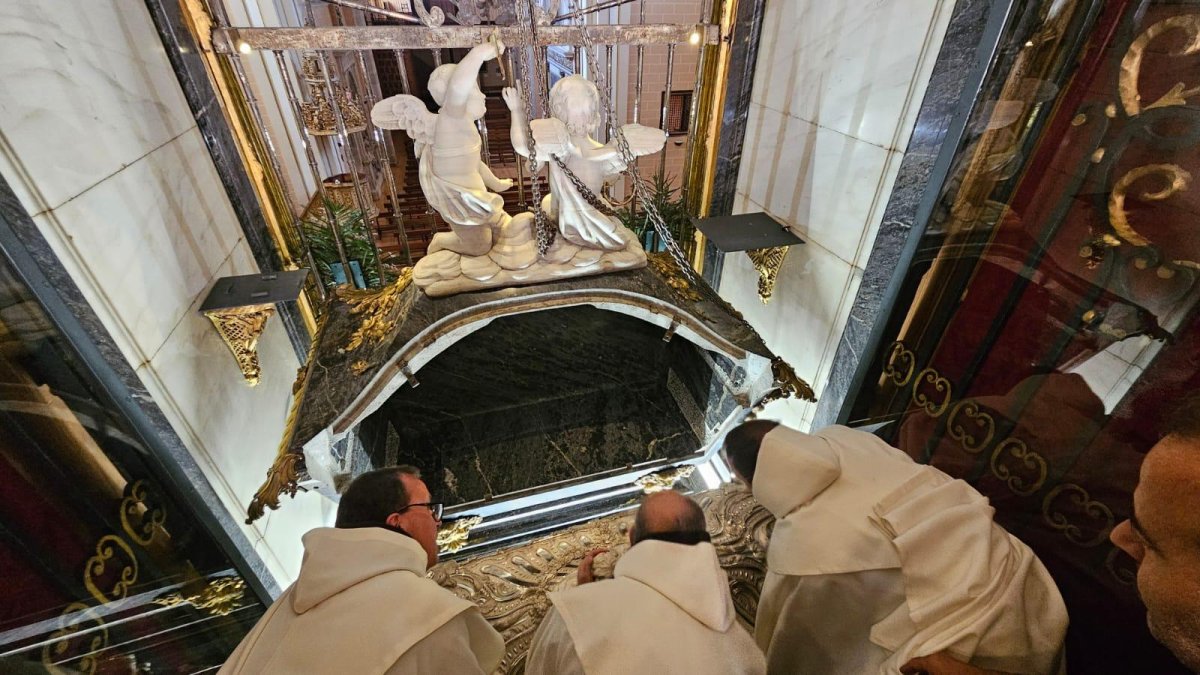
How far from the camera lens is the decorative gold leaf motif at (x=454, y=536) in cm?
159

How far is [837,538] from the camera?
90 cm

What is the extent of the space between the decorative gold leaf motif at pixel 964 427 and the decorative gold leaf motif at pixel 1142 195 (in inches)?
19.5

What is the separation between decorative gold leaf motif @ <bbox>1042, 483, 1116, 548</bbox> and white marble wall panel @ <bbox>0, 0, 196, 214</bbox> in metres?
2.06

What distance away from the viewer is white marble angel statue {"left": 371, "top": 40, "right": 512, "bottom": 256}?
1.31 metres

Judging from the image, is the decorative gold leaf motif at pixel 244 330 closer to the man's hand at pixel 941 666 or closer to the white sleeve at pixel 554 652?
the white sleeve at pixel 554 652

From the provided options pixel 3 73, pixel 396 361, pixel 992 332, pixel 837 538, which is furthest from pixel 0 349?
pixel 992 332

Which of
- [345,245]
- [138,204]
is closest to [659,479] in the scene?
[345,245]

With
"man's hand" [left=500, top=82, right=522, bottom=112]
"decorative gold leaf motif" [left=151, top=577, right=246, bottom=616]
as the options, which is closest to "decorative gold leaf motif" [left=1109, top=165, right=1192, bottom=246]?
"man's hand" [left=500, top=82, right=522, bottom=112]

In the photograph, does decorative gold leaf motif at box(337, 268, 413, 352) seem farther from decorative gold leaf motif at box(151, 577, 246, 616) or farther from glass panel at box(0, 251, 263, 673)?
A: decorative gold leaf motif at box(151, 577, 246, 616)

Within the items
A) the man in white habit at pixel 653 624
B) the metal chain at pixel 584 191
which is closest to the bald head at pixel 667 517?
the man in white habit at pixel 653 624

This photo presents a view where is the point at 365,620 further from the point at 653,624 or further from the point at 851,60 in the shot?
the point at 851,60

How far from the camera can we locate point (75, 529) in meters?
0.96

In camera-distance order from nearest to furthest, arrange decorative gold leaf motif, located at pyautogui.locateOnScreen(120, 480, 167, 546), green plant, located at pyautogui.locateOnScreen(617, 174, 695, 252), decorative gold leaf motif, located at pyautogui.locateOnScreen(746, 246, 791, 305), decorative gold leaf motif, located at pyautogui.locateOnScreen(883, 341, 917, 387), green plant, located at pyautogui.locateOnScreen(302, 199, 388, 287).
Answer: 1. decorative gold leaf motif, located at pyautogui.locateOnScreen(120, 480, 167, 546)
2. decorative gold leaf motif, located at pyautogui.locateOnScreen(883, 341, 917, 387)
3. decorative gold leaf motif, located at pyautogui.locateOnScreen(746, 246, 791, 305)
4. green plant, located at pyautogui.locateOnScreen(302, 199, 388, 287)
5. green plant, located at pyautogui.locateOnScreen(617, 174, 695, 252)

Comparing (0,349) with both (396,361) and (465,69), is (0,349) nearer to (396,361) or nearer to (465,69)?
(396,361)
